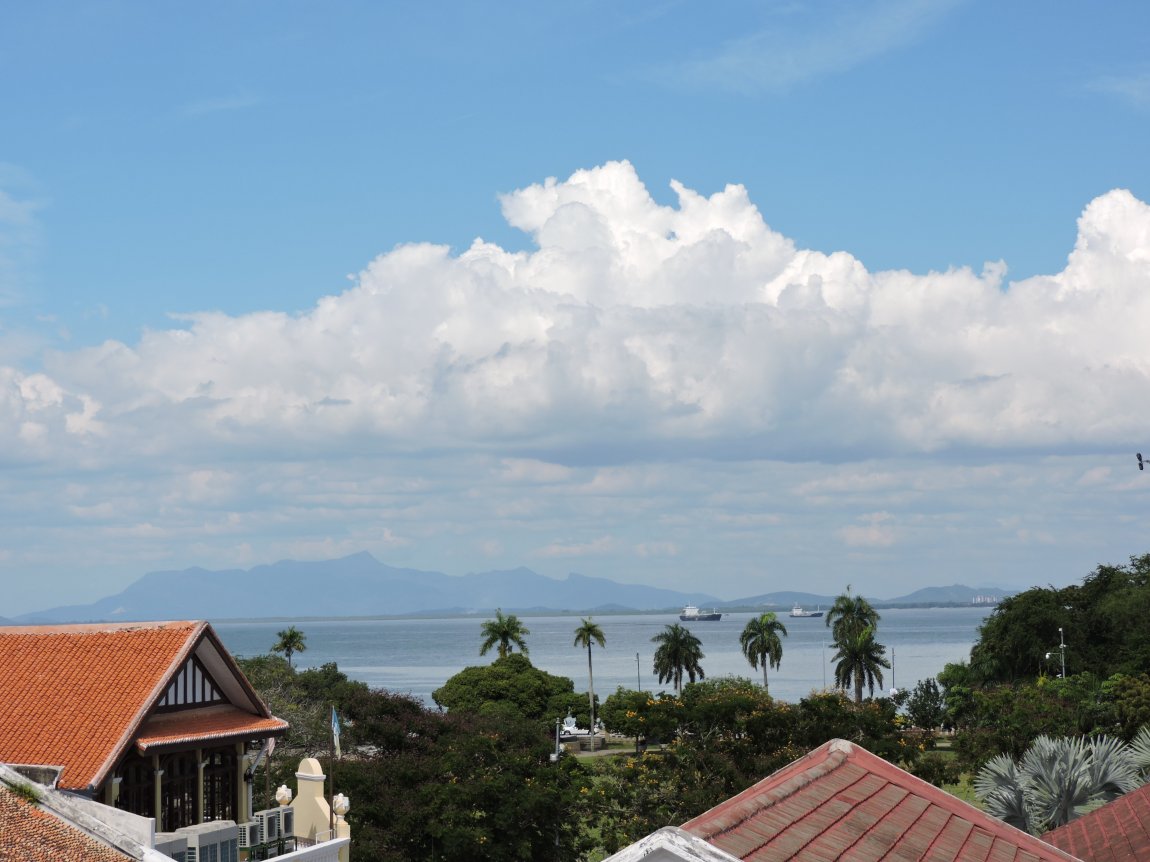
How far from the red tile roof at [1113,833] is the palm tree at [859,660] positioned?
318 feet

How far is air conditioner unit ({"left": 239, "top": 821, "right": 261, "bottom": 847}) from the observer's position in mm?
27859

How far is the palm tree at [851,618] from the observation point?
113 m

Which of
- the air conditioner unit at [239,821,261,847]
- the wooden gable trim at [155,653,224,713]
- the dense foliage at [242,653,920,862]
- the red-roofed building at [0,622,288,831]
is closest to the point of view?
the red-roofed building at [0,622,288,831]

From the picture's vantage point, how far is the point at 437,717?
167 ft

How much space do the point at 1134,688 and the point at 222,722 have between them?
56053mm

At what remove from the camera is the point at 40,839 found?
22516mm

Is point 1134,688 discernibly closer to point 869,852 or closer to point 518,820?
point 518,820

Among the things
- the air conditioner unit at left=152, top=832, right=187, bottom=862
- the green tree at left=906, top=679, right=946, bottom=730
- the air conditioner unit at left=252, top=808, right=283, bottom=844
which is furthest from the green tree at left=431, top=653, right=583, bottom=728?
the air conditioner unit at left=152, top=832, right=187, bottom=862

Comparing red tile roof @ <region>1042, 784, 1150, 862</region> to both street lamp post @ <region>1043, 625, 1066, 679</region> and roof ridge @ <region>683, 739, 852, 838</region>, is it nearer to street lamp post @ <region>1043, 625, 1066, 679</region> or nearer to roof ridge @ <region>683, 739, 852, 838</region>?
roof ridge @ <region>683, 739, 852, 838</region>

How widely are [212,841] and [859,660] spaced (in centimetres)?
9313

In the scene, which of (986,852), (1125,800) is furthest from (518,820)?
(986,852)

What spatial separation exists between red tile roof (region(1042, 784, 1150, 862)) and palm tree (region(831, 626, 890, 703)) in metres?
97.0

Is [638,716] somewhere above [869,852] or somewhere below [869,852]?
below

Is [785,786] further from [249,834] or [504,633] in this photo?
[504,633]
